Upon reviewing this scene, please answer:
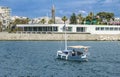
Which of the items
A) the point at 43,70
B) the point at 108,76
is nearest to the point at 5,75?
the point at 43,70

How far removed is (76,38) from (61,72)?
125 meters

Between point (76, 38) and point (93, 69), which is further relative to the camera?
point (76, 38)

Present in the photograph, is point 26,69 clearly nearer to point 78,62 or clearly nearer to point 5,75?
point 5,75

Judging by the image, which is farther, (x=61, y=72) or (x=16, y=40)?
(x=16, y=40)

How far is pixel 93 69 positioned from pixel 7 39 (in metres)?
126

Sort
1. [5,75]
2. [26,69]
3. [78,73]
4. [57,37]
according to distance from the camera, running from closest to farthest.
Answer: [5,75], [78,73], [26,69], [57,37]

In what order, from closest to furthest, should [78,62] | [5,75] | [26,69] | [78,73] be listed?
[5,75] < [78,73] < [26,69] < [78,62]

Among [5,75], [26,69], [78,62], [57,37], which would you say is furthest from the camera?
[57,37]

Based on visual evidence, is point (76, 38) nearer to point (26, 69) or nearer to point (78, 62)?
point (78, 62)

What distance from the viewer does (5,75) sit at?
60688 millimetres

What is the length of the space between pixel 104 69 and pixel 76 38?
12054cm

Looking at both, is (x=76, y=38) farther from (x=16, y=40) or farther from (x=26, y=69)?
(x=26, y=69)

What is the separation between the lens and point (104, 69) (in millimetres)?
70188

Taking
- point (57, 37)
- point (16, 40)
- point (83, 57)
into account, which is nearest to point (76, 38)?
point (57, 37)
